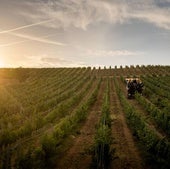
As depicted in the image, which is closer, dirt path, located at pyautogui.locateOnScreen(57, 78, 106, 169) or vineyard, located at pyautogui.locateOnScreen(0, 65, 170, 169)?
vineyard, located at pyautogui.locateOnScreen(0, 65, 170, 169)

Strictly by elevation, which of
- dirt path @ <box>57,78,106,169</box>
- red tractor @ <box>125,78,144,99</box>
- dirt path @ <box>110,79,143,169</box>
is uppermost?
red tractor @ <box>125,78,144,99</box>

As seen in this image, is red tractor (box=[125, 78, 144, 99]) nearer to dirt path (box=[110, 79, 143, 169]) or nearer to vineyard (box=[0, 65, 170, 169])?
vineyard (box=[0, 65, 170, 169])

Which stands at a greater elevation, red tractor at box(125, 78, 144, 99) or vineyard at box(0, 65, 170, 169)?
red tractor at box(125, 78, 144, 99)

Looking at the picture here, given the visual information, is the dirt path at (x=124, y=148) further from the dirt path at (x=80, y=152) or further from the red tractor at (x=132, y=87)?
the red tractor at (x=132, y=87)

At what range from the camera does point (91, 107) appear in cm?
2627

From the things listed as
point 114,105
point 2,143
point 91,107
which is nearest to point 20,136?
point 2,143

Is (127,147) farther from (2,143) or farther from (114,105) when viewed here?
(114,105)

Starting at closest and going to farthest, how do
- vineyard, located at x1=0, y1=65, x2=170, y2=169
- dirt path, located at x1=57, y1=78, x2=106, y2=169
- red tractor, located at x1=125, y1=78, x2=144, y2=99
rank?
1. vineyard, located at x1=0, y1=65, x2=170, y2=169
2. dirt path, located at x1=57, y1=78, x2=106, y2=169
3. red tractor, located at x1=125, y1=78, x2=144, y2=99

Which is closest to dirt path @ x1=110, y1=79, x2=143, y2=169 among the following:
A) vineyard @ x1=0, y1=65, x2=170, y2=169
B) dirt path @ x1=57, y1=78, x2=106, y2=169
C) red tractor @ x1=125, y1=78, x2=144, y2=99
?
vineyard @ x1=0, y1=65, x2=170, y2=169

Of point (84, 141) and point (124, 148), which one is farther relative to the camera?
point (84, 141)

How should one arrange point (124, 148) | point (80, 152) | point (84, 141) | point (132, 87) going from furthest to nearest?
1. point (132, 87)
2. point (84, 141)
3. point (124, 148)
4. point (80, 152)

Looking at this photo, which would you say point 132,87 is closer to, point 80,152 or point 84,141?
point 84,141

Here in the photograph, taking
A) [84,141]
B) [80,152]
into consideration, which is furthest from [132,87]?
[80,152]

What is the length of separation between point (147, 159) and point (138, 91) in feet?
74.3
